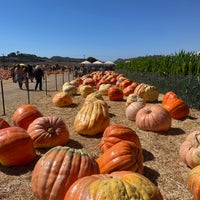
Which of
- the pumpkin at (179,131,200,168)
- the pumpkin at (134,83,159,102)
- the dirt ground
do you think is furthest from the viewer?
the pumpkin at (134,83,159,102)

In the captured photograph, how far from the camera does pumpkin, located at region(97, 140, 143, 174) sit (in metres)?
4.23

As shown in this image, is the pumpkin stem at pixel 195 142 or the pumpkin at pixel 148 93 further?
the pumpkin at pixel 148 93

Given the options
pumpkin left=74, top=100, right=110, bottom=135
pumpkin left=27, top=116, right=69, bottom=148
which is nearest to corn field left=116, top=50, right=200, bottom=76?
pumpkin left=74, top=100, right=110, bottom=135

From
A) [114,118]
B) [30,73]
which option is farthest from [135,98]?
[30,73]

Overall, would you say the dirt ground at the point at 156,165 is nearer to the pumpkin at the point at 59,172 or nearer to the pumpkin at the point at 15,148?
the pumpkin at the point at 15,148

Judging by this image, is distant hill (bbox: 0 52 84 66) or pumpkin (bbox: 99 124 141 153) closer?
pumpkin (bbox: 99 124 141 153)

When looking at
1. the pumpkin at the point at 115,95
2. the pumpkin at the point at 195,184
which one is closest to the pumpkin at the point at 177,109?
the pumpkin at the point at 115,95

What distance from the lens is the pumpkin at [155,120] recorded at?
23.0 ft

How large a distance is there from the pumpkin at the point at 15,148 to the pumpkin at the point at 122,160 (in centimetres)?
142

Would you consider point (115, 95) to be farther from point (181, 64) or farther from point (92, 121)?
point (92, 121)

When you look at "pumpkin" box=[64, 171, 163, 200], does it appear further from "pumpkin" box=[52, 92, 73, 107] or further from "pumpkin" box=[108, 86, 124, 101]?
"pumpkin" box=[108, 86, 124, 101]

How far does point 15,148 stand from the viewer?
503 centimetres

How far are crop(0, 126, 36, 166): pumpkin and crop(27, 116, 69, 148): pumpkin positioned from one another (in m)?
0.53

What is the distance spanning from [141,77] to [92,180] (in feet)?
52.4
